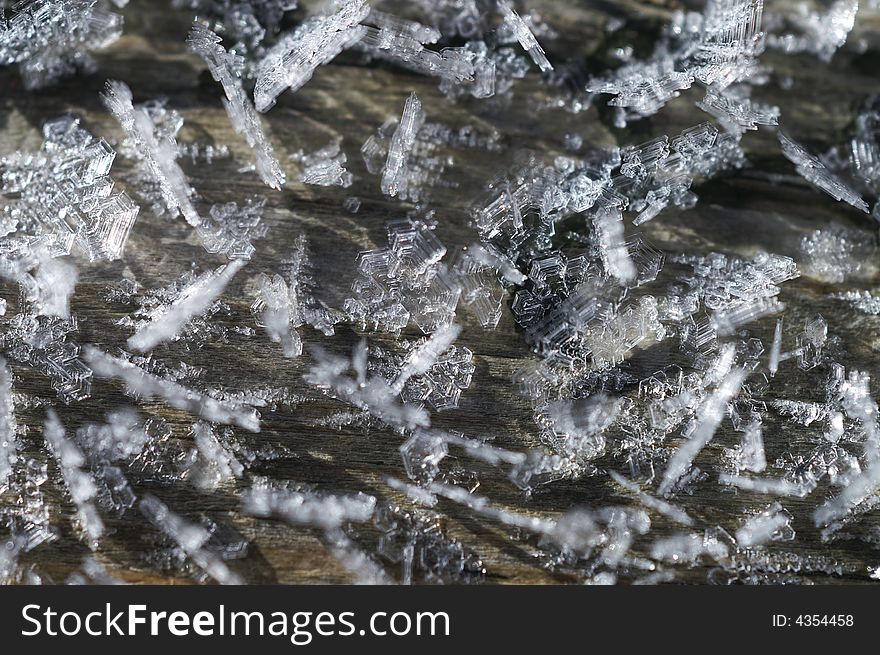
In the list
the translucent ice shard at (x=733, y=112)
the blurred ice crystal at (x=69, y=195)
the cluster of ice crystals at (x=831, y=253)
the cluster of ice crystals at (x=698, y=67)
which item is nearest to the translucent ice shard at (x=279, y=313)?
the blurred ice crystal at (x=69, y=195)

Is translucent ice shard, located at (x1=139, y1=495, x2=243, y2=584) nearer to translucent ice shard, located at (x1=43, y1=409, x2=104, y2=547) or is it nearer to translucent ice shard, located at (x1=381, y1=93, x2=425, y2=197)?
translucent ice shard, located at (x1=43, y1=409, x2=104, y2=547)

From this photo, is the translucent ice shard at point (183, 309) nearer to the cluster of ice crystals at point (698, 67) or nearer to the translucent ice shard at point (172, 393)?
the translucent ice shard at point (172, 393)

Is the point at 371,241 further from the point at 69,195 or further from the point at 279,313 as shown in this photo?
the point at 69,195

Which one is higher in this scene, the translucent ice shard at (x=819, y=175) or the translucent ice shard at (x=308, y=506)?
the translucent ice shard at (x=819, y=175)

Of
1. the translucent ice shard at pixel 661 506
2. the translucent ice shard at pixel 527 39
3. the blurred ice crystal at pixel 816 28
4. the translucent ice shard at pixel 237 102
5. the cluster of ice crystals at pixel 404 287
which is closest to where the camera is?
the translucent ice shard at pixel 661 506

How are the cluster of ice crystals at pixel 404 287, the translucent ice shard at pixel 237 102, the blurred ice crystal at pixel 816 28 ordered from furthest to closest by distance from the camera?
the blurred ice crystal at pixel 816 28, the translucent ice shard at pixel 237 102, the cluster of ice crystals at pixel 404 287

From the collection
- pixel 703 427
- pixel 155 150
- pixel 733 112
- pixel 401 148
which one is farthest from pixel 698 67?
pixel 155 150

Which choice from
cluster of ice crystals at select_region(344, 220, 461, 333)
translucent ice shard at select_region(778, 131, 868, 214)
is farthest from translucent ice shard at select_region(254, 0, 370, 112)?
translucent ice shard at select_region(778, 131, 868, 214)
